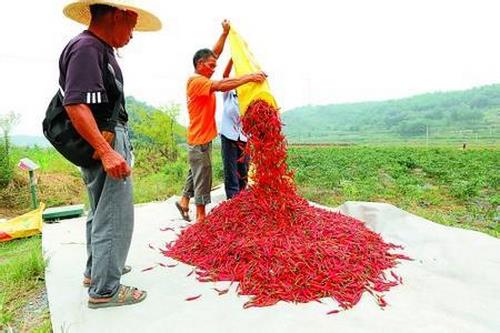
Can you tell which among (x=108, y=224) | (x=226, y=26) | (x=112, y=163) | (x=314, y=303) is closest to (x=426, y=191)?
(x=226, y=26)

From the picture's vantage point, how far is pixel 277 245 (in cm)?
298

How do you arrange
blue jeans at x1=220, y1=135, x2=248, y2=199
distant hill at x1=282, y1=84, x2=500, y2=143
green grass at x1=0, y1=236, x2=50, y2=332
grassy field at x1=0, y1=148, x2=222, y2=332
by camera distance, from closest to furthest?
green grass at x1=0, y1=236, x2=50, y2=332, grassy field at x1=0, y1=148, x2=222, y2=332, blue jeans at x1=220, y1=135, x2=248, y2=199, distant hill at x1=282, y1=84, x2=500, y2=143

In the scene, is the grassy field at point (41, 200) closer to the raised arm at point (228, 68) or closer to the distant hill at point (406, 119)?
the raised arm at point (228, 68)

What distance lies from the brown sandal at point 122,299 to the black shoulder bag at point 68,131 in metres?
0.80

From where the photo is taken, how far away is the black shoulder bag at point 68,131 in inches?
88.5

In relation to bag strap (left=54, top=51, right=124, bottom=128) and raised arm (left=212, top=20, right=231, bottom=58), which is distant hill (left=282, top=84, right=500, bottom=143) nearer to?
raised arm (left=212, top=20, right=231, bottom=58)

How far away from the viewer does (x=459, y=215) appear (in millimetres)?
5387

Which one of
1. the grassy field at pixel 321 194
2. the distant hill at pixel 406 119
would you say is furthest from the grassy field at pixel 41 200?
the distant hill at pixel 406 119

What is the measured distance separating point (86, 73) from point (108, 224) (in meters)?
0.84

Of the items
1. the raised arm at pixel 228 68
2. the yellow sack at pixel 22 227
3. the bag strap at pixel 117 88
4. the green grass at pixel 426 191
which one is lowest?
the green grass at pixel 426 191

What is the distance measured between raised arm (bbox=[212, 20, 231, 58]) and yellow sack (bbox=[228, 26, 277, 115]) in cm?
10

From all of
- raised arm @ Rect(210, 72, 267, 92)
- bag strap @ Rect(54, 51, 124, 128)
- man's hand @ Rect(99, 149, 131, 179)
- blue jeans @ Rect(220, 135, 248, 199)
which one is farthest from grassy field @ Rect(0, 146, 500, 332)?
raised arm @ Rect(210, 72, 267, 92)

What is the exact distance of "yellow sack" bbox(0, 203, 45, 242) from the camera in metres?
4.55

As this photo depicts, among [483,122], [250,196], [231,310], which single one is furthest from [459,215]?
[483,122]
